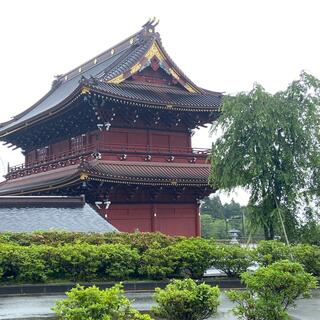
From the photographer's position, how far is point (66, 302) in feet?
22.9

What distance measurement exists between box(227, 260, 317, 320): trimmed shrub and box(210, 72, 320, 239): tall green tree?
391 inches

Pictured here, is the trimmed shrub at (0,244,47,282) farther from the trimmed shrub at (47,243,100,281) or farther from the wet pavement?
the wet pavement

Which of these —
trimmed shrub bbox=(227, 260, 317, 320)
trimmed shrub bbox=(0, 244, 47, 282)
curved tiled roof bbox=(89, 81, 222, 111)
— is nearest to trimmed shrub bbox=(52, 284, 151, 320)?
trimmed shrub bbox=(227, 260, 317, 320)

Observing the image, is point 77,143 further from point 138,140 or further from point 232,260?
point 232,260

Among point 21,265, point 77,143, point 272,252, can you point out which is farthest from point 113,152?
point 21,265

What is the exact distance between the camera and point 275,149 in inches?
766

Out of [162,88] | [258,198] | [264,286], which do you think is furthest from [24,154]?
[264,286]

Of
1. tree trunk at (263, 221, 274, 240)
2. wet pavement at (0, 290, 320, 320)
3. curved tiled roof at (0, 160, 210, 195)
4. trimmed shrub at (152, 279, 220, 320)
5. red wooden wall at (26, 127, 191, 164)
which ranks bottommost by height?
wet pavement at (0, 290, 320, 320)

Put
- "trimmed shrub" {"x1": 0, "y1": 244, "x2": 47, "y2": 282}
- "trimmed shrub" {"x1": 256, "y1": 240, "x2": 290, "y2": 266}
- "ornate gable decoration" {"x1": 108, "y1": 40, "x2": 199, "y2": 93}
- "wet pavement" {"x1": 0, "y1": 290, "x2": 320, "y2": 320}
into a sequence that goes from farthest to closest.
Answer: "ornate gable decoration" {"x1": 108, "y1": 40, "x2": 199, "y2": 93} → "trimmed shrub" {"x1": 256, "y1": 240, "x2": 290, "y2": 266} → "trimmed shrub" {"x1": 0, "y1": 244, "x2": 47, "y2": 282} → "wet pavement" {"x1": 0, "y1": 290, "x2": 320, "y2": 320}

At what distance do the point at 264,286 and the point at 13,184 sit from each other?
2775cm

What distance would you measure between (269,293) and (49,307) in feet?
17.2

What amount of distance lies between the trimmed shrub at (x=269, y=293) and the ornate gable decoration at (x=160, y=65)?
67.0 ft

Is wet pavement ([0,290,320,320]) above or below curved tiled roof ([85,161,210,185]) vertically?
below

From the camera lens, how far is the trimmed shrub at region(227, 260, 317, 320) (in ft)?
28.6
